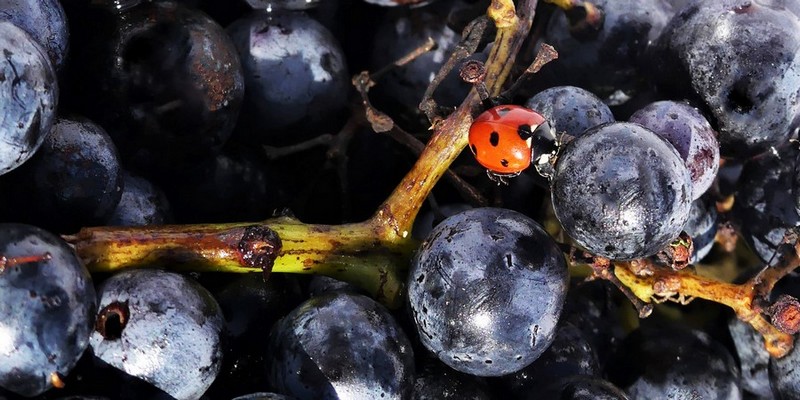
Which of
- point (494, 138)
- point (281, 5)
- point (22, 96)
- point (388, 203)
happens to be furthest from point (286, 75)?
point (22, 96)

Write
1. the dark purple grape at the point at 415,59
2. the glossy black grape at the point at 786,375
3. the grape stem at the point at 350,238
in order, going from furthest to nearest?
1. the dark purple grape at the point at 415,59
2. the glossy black grape at the point at 786,375
3. the grape stem at the point at 350,238

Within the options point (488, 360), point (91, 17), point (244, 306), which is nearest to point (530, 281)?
point (488, 360)

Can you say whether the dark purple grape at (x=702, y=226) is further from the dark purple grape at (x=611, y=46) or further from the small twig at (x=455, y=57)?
the small twig at (x=455, y=57)

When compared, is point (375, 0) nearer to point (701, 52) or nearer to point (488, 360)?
point (701, 52)

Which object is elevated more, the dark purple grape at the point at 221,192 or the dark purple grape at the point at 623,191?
the dark purple grape at the point at 623,191

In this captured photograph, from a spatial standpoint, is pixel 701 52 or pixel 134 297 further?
pixel 701 52

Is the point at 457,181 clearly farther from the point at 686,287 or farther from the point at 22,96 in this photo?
the point at 22,96

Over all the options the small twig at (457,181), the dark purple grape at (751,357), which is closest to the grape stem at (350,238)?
the small twig at (457,181)

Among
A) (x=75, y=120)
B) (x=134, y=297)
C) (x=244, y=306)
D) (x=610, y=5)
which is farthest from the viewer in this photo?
(x=610, y=5)
